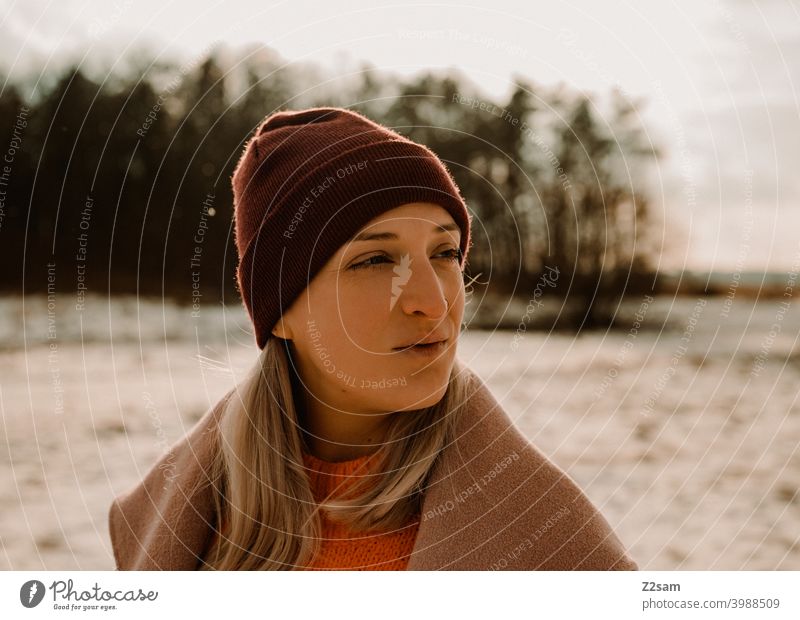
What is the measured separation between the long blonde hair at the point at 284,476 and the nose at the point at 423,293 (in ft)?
0.43

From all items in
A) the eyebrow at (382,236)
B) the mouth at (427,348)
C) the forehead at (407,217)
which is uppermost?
the forehead at (407,217)

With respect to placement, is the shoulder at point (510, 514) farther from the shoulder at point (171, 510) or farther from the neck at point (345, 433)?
the shoulder at point (171, 510)

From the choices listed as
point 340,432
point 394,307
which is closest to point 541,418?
point 340,432

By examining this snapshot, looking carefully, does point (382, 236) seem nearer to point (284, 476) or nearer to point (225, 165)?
point (284, 476)

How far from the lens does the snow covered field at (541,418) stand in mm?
1925

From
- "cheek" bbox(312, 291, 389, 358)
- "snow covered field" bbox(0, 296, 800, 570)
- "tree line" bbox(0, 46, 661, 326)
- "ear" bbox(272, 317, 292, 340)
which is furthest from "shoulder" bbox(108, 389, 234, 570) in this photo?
"tree line" bbox(0, 46, 661, 326)

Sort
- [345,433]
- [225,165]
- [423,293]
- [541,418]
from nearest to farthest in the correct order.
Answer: [423,293] → [345,433] → [225,165] → [541,418]

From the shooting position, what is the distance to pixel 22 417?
239cm

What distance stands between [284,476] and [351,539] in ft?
Answer: 0.38

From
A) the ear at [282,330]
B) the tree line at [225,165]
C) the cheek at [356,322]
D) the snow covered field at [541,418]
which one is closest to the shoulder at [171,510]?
the ear at [282,330]

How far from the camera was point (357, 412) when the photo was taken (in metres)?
0.94
